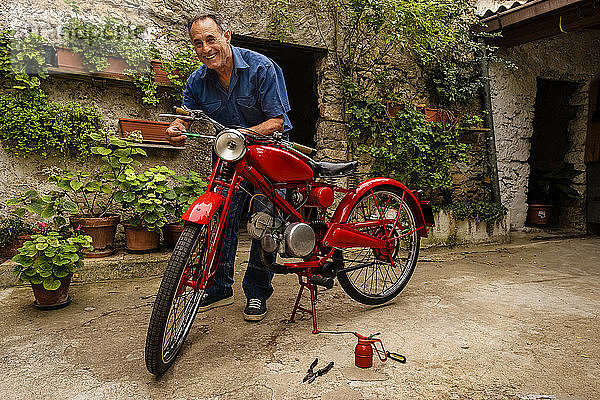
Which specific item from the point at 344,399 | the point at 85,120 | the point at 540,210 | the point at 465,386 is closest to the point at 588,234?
the point at 540,210

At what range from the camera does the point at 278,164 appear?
7.09 ft

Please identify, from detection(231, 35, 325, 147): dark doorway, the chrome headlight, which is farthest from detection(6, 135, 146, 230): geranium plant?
detection(231, 35, 325, 147): dark doorway

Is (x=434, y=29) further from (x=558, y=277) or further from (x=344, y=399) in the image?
(x=344, y=399)

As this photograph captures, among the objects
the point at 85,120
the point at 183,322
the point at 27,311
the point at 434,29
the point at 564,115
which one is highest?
the point at 434,29

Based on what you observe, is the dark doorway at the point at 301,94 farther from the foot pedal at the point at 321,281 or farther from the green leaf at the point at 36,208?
the foot pedal at the point at 321,281

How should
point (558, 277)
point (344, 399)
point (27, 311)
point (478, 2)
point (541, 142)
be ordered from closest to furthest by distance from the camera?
point (344, 399), point (27, 311), point (558, 277), point (478, 2), point (541, 142)

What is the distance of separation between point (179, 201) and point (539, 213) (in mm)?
4863

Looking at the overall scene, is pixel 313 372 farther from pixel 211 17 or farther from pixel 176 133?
pixel 211 17

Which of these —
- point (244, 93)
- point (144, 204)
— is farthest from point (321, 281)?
point (144, 204)

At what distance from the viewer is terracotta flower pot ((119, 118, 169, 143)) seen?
369 cm

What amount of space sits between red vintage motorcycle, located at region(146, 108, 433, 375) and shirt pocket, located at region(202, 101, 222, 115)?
20.0 inches

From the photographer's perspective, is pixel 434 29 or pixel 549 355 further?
pixel 434 29

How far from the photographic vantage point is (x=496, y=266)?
3.93m

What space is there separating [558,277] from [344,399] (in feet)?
8.73
